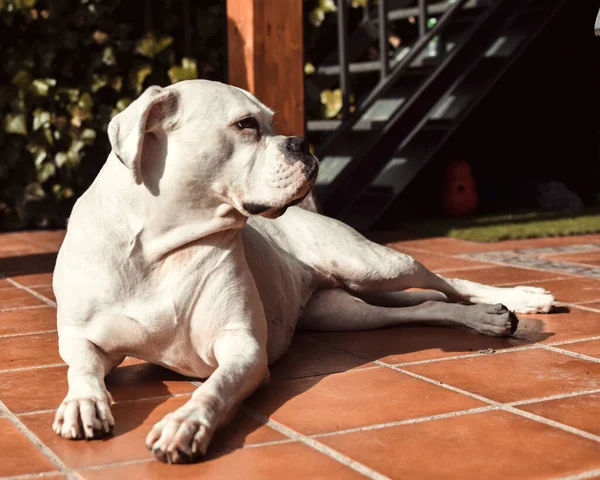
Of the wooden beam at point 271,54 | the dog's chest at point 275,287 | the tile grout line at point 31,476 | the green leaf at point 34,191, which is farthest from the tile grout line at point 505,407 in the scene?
the green leaf at point 34,191

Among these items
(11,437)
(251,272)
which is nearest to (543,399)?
(251,272)

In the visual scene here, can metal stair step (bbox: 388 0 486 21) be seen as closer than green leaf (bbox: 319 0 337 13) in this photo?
Yes

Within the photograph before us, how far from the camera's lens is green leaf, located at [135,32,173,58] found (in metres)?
6.45

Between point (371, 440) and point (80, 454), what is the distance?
2.13 feet

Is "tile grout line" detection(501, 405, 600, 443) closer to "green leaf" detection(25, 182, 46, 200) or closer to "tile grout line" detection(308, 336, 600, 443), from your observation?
"tile grout line" detection(308, 336, 600, 443)

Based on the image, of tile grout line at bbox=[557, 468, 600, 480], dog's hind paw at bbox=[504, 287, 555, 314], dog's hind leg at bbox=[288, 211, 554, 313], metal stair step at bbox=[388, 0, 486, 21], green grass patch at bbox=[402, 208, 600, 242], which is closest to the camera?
tile grout line at bbox=[557, 468, 600, 480]

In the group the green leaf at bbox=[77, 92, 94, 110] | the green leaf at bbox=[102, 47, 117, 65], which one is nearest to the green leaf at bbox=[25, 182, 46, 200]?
the green leaf at bbox=[77, 92, 94, 110]

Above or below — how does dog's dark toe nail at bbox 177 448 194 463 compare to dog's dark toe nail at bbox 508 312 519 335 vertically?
above

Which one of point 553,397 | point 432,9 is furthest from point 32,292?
point 432,9

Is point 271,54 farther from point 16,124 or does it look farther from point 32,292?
point 16,124

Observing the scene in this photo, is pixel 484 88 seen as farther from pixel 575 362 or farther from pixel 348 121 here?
pixel 575 362

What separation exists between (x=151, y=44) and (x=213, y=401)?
462 centimetres

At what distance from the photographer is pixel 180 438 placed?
205cm

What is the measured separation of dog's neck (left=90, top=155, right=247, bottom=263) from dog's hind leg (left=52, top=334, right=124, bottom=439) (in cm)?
29
